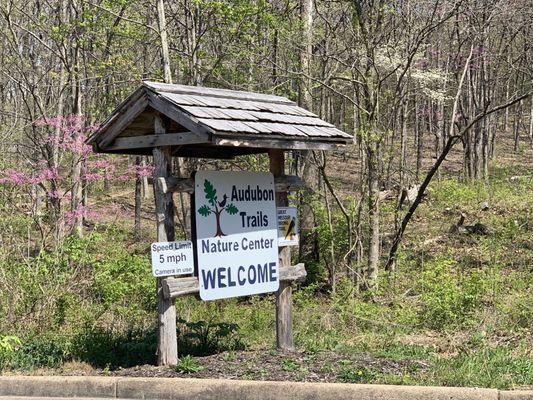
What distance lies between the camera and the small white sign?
7215mm

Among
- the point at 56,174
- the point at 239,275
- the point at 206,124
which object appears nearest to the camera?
the point at 206,124

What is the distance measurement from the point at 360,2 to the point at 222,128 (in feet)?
25.7

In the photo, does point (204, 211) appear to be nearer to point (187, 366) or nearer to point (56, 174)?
point (187, 366)

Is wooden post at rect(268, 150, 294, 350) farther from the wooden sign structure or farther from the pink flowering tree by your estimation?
the pink flowering tree

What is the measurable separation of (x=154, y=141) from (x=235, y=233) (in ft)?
4.53

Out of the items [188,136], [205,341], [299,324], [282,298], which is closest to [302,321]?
[299,324]

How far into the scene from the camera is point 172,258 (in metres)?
7.38

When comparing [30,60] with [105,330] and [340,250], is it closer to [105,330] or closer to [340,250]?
[340,250]

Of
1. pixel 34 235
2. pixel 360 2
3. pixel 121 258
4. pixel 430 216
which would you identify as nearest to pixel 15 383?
pixel 121 258

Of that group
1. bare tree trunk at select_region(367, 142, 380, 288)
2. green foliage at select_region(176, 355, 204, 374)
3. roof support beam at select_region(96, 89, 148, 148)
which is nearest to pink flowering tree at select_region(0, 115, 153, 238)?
bare tree trunk at select_region(367, 142, 380, 288)

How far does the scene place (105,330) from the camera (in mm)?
9469

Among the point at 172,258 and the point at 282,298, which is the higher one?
the point at 172,258

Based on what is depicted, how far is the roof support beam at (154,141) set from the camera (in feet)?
23.8

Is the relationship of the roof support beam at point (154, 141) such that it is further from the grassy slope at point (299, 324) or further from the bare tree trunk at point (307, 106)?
the bare tree trunk at point (307, 106)
